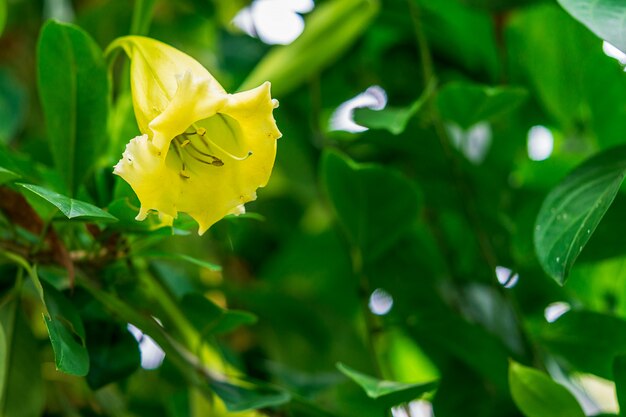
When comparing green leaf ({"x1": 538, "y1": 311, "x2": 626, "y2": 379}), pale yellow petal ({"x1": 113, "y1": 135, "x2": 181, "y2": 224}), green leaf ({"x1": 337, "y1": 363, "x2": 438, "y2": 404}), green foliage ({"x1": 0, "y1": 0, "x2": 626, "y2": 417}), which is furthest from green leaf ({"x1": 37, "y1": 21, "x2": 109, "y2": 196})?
green leaf ({"x1": 538, "y1": 311, "x2": 626, "y2": 379})

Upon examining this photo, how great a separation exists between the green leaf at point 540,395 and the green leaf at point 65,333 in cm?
26

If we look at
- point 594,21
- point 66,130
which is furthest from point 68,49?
point 594,21

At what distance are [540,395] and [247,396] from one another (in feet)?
0.62

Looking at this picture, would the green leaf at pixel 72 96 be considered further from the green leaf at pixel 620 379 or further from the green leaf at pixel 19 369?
the green leaf at pixel 620 379

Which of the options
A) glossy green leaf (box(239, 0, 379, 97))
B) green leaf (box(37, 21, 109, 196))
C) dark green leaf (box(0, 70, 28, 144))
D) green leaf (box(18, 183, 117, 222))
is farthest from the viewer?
dark green leaf (box(0, 70, 28, 144))

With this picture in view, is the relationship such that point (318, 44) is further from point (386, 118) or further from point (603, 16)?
point (603, 16)

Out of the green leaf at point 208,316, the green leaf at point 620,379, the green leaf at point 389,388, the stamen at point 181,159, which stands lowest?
the green leaf at point 208,316

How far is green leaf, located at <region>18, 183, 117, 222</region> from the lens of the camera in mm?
401

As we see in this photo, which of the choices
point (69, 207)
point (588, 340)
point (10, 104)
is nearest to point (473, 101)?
point (588, 340)

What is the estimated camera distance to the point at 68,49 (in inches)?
19.7

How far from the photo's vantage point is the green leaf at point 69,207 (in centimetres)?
40

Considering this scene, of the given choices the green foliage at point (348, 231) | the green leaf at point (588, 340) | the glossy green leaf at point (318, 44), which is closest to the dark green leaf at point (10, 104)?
the green foliage at point (348, 231)

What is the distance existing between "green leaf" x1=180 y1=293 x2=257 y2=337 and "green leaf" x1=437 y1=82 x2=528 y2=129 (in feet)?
0.71

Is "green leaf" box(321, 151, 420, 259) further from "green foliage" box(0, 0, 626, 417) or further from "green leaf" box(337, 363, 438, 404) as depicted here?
"green leaf" box(337, 363, 438, 404)
